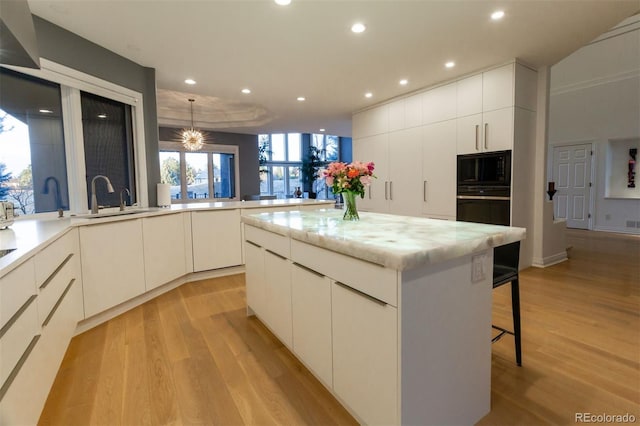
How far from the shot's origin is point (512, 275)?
1.90m

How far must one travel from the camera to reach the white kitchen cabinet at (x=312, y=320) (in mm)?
1605

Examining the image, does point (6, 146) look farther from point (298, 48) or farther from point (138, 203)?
point (298, 48)

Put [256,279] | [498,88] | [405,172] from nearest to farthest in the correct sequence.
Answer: [256,279] < [498,88] < [405,172]

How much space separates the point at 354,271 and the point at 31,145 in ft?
10.3

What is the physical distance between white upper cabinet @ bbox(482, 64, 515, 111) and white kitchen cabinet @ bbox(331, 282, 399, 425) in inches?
142

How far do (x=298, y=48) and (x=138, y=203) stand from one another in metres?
2.67

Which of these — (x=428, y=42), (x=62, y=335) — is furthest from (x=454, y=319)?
(x=428, y=42)

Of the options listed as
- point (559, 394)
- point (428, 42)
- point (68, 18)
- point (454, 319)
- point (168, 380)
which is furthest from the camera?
point (428, 42)

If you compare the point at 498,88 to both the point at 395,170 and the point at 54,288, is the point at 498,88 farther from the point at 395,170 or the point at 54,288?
the point at 54,288

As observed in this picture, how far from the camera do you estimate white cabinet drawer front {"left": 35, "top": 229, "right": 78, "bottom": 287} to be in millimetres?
1637

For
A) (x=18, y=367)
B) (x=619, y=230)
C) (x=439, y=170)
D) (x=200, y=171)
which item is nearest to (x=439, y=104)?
(x=439, y=170)

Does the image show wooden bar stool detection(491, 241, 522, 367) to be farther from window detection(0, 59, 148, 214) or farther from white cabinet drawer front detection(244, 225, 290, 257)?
window detection(0, 59, 148, 214)

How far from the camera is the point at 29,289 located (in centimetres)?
146

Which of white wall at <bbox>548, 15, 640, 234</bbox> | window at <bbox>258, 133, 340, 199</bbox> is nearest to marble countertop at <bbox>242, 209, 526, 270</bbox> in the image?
white wall at <bbox>548, 15, 640, 234</bbox>
